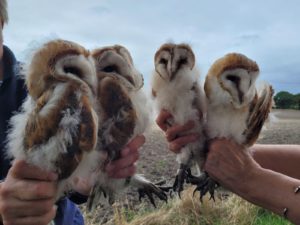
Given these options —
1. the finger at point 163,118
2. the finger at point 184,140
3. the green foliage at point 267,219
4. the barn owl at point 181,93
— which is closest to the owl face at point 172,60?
the barn owl at point 181,93

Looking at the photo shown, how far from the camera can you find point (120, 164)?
2.70 m

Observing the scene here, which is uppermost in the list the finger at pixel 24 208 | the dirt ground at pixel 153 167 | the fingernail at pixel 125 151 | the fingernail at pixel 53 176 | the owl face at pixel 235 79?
the owl face at pixel 235 79

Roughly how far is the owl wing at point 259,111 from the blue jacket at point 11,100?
1.26 m

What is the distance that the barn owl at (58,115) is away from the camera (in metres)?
2.14

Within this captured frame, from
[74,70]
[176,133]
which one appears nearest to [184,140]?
[176,133]

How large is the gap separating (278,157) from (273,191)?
2.26ft

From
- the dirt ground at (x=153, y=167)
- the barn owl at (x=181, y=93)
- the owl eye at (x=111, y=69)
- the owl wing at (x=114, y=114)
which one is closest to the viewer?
the owl wing at (x=114, y=114)

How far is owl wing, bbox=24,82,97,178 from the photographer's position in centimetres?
213

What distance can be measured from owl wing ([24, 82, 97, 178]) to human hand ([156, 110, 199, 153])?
1078 millimetres

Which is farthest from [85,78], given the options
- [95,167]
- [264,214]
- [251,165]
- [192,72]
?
[264,214]

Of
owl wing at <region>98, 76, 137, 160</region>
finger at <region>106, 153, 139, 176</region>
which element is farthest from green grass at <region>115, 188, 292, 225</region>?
owl wing at <region>98, 76, 137, 160</region>

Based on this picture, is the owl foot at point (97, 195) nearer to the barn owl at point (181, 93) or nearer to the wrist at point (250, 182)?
the barn owl at point (181, 93)

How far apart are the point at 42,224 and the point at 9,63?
1.29 meters

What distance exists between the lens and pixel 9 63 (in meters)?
3.16
